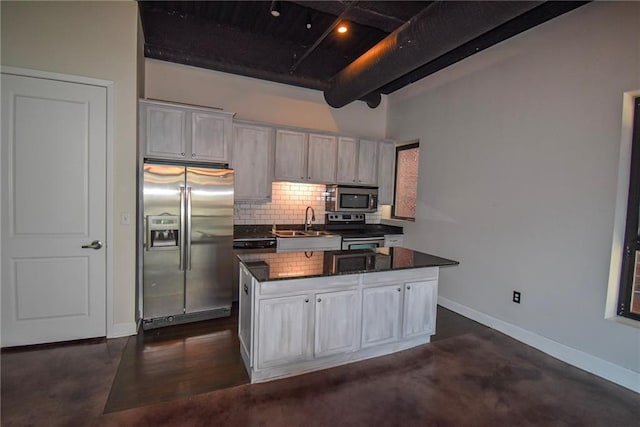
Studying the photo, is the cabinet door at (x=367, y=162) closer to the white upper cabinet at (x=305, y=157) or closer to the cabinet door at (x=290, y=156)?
the white upper cabinet at (x=305, y=157)

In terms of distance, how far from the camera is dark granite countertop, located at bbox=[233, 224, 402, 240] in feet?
14.2

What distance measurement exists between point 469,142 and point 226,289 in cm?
350

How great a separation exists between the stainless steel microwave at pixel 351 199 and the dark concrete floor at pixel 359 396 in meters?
2.57

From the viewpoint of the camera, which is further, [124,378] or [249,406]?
[124,378]

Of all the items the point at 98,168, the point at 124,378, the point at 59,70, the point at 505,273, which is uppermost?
the point at 59,70

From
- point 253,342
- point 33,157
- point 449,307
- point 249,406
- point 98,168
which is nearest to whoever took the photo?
point 249,406

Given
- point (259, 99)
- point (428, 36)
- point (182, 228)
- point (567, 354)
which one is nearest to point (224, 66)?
point (259, 99)

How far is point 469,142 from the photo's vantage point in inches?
157

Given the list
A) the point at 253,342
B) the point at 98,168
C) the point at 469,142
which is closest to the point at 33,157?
the point at 98,168

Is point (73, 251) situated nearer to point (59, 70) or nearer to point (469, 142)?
point (59, 70)

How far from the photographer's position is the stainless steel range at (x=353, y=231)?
15.8ft

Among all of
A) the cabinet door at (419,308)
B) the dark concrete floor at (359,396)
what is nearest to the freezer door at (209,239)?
the dark concrete floor at (359,396)

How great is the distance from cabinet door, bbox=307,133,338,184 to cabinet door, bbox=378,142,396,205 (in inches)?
33.9

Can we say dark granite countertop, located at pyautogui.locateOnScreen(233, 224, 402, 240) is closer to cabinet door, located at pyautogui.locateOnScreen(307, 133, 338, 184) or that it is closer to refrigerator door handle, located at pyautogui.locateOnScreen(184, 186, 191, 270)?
refrigerator door handle, located at pyautogui.locateOnScreen(184, 186, 191, 270)
